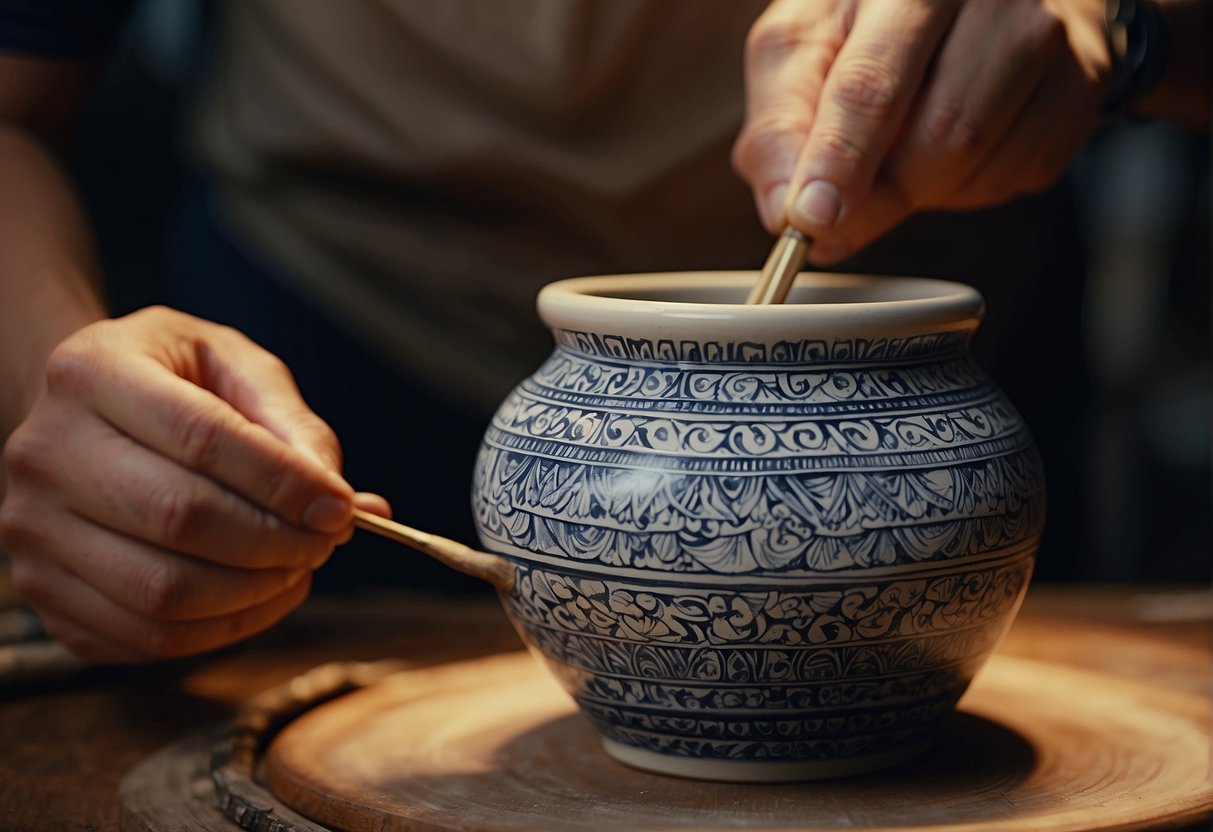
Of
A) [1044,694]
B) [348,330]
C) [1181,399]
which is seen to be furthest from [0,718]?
[1181,399]

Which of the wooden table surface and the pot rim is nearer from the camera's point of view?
the pot rim

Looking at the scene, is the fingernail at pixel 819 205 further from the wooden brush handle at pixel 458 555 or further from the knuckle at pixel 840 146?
the wooden brush handle at pixel 458 555

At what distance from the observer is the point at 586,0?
1219 mm

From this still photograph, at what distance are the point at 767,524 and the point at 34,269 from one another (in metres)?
0.67

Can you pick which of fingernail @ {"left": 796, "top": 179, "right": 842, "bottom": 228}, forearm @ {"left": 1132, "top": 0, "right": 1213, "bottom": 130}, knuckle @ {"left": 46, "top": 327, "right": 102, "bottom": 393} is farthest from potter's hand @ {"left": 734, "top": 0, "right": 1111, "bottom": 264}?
knuckle @ {"left": 46, "top": 327, "right": 102, "bottom": 393}

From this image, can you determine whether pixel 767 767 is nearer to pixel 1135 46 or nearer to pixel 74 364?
pixel 74 364

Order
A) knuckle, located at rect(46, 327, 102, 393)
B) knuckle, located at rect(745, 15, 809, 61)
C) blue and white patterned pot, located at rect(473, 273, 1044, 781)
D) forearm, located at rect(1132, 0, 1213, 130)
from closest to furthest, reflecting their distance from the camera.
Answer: blue and white patterned pot, located at rect(473, 273, 1044, 781), knuckle, located at rect(46, 327, 102, 393), knuckle, located at rect(745, 15, 809, 61), forearm, located at rect(1132, 0, 1213, 130)

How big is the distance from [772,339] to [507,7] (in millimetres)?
584

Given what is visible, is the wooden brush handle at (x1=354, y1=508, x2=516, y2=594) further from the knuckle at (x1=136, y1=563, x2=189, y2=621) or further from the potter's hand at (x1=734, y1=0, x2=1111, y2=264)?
the potter's hand at (x1=734, y1=0, x2=1111, y2=264)

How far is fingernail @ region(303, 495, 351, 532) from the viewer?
87 centimetres

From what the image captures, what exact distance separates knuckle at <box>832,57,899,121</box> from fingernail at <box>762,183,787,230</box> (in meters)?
0.08

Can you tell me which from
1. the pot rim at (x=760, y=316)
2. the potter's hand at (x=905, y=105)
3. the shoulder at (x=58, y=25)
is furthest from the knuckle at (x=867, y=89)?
the shoulder at (x=58, y=25)

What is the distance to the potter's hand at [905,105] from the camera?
0.95 meters

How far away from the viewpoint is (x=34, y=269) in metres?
1.12
